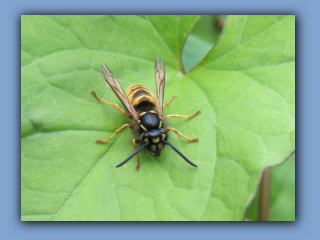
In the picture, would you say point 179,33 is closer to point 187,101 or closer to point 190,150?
point 187,101

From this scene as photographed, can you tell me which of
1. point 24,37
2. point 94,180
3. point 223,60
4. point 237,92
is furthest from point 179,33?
point 94,180

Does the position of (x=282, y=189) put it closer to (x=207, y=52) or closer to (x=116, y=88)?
(x=207, y=52)

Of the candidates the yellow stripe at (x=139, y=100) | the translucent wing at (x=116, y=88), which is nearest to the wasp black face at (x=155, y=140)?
the translucent wing at (x=116, y=88)

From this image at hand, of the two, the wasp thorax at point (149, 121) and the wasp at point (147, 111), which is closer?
the wasp at point (147, 111)

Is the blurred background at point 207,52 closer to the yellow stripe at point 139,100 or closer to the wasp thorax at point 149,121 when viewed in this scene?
the yellow stripe at point 139,100

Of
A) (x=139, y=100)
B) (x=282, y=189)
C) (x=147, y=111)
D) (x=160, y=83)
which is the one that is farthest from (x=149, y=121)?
(x=282, y=189)

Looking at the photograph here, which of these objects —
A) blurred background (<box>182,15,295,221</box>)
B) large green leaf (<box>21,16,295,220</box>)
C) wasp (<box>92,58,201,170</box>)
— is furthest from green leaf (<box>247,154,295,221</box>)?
wasp (<box>92,58,201,170</box>)

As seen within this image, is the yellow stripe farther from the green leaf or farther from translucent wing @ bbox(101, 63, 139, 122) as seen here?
the green leaf
